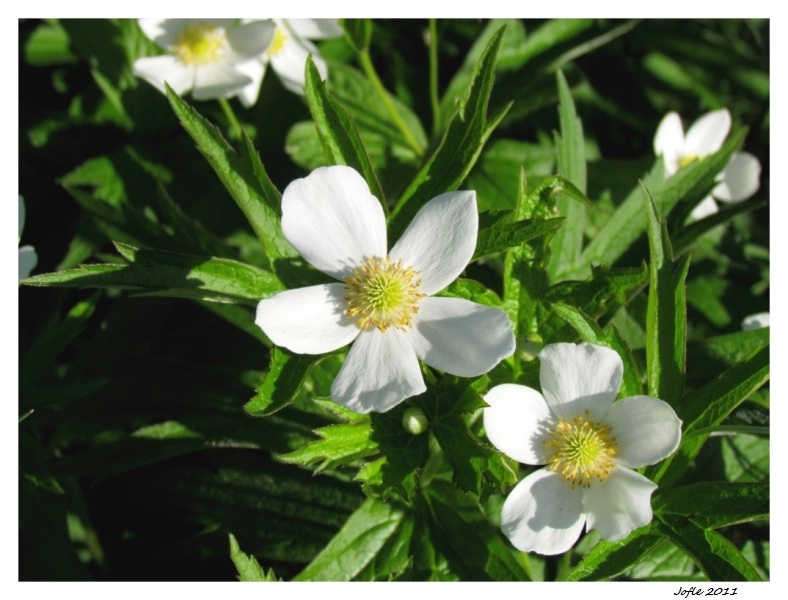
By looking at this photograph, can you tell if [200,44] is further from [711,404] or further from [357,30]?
[711,404]

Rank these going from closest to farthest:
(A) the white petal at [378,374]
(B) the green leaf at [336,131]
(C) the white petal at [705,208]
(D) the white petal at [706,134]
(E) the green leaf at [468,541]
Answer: (A) the white petal at [378,374] < (B) the green leaf at [336,131] < (E) the green leaf at [468,541] < (C) the white petal at [705,208] < (D) the white petal at [706,134]

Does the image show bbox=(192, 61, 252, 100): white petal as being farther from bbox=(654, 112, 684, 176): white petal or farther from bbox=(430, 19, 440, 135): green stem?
bbox=(654, 112, 684, 176): white petal

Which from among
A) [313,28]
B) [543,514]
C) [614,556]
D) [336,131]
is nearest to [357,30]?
[313,28]

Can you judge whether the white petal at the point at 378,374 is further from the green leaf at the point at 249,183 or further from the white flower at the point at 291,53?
the white flower at the point at 291,53

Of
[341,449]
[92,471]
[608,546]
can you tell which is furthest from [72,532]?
[608,546]

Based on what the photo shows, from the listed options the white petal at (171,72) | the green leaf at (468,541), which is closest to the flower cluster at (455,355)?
the green leaf at (468,541)

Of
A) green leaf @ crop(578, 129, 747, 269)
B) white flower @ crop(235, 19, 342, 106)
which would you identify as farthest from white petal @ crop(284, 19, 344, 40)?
green leaf @ crop(578, 129, 747, 269)

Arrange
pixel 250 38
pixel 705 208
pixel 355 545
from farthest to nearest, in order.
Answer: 1. pixel 705 208
2. pixel 250 38
3. pixel 355 545
